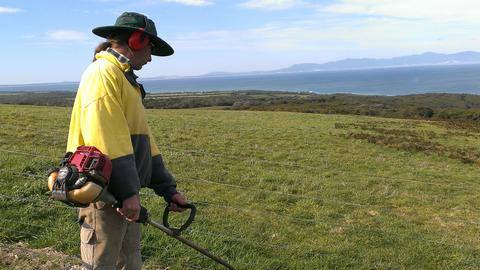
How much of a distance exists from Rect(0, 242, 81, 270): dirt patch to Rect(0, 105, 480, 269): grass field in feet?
0.56

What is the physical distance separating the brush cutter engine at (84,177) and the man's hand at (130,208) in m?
0.20

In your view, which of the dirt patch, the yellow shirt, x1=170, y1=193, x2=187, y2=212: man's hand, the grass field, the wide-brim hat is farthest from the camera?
the grass field

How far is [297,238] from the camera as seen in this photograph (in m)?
7.11

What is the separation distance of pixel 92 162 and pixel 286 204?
6862 millimetres

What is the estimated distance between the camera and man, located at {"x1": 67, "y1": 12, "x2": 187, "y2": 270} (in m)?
3.14

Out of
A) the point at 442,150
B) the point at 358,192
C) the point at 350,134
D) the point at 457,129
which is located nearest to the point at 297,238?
the point at 358,192

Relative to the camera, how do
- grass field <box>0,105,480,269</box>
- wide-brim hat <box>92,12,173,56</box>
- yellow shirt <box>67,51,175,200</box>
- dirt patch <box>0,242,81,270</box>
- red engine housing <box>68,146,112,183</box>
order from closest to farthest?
red engine housing <box>68,146,112,183</box>
yellow shirt <box>67,51,175,200</box>
wide-brim hat <box>92,12,173,56</box>
dirt patch <box>0,242,81,270</box>
grass field <box>0,105,480,269</box>

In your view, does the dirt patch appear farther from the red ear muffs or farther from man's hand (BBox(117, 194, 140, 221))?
the red ear muffs

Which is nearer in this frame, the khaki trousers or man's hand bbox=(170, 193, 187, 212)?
the khaki trousers

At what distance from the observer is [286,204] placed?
9.50 meters

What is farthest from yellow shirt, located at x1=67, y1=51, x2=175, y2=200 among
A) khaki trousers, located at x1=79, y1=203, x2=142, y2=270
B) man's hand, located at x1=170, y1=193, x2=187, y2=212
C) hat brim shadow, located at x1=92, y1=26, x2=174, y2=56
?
man's hand, located at x1=170, y1=193, x2=187, y2=212

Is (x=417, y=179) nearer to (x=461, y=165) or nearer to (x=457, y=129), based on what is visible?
(x=461, y=165)

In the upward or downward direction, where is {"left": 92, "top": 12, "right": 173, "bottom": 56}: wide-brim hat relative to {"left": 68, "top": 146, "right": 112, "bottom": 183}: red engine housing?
upward

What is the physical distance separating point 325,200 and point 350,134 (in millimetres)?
14463
